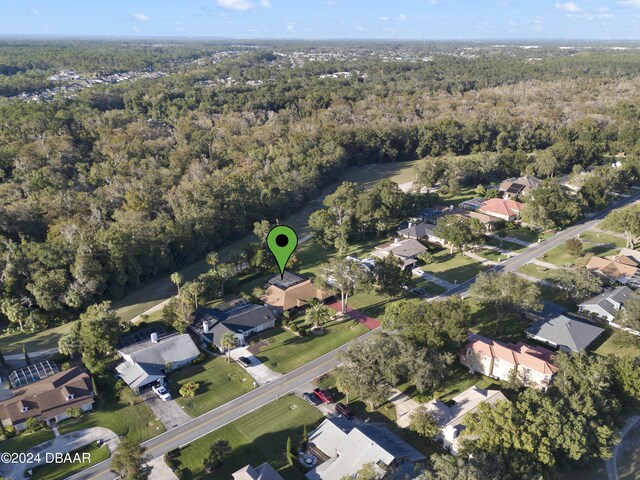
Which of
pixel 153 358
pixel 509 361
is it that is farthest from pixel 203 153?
pixel 509 361

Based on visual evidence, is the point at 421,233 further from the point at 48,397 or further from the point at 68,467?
the point at 68,467

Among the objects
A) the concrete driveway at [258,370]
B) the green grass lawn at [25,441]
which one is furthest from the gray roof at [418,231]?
the green grass lawn at [25,441]

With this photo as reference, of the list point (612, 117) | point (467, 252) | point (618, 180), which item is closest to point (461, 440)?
point (467, 252)

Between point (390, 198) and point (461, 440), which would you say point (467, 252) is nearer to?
point (390, 198)

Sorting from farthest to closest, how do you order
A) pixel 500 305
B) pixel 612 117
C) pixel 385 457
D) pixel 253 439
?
pixel 612 117, pixel 500 305, pixel 253 439, pixel 385 457

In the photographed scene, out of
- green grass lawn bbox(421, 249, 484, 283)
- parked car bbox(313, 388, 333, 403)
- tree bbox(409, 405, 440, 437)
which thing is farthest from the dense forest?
tree bbox(409, 405, 440, 437)
